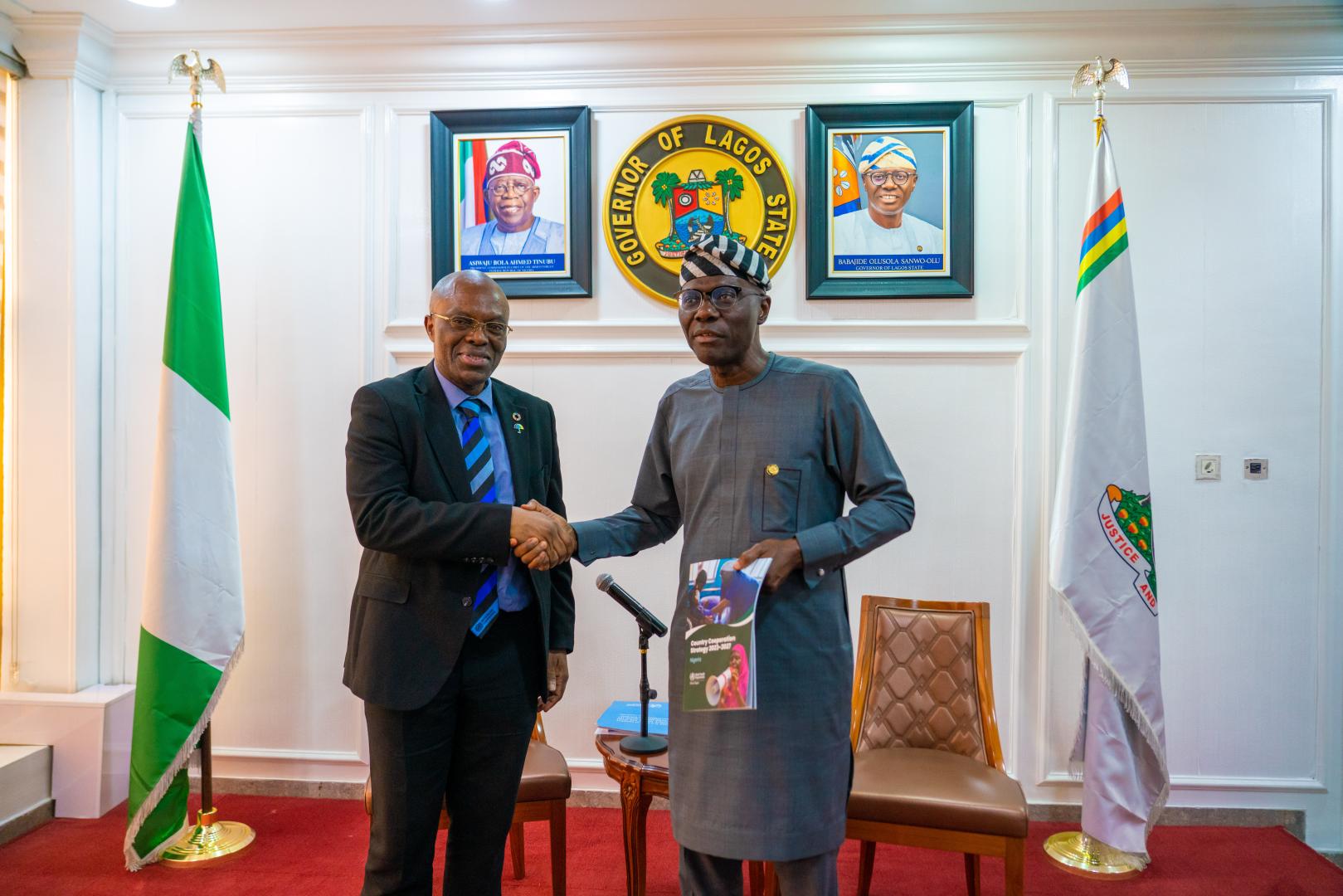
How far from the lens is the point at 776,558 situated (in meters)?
1.63

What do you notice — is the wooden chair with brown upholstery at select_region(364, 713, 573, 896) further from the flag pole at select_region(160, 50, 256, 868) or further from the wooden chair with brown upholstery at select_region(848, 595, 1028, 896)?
the flag pole at select_region(160, 50, 256, 868)

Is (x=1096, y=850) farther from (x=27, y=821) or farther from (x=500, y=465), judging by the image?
(x=27, y=821)

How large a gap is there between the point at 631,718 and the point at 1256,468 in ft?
7.91

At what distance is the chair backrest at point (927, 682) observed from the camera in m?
2.68

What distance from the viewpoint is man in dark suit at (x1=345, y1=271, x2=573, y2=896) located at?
1.86 meters

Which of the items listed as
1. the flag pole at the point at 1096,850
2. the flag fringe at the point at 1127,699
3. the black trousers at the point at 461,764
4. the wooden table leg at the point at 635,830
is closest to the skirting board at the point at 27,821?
the black trousers at the point at 461,764

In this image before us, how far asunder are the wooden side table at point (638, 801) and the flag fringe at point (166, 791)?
1.42 metres

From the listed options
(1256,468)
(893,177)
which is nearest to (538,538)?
(893,177)

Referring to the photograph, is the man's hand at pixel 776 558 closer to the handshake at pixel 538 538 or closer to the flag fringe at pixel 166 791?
the handshake at pixel 538 538

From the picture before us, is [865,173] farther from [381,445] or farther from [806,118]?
[381,445]

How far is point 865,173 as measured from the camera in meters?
3.31

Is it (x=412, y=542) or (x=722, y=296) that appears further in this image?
(x=412, y=542)

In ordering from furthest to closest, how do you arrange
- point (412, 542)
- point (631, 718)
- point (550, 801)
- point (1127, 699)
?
1. point (1127, 699)
2. point (631, 718)
3. point (550, 801)
4. point (412, 542)

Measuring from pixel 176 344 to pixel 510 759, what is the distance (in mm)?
1957
